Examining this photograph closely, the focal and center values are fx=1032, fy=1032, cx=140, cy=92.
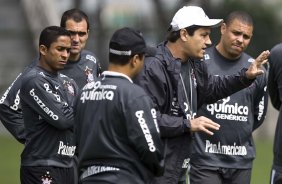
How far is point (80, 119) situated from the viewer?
8.73 metres

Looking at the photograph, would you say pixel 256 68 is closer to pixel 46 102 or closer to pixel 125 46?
pixel 125 46

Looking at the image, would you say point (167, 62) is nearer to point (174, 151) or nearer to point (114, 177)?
point (174, 151)

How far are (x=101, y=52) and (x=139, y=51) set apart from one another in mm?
21647

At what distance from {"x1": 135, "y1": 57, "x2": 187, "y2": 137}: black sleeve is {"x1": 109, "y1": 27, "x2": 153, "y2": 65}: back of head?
74cm

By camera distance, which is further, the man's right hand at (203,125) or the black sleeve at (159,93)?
the black sleeve at (159,93)

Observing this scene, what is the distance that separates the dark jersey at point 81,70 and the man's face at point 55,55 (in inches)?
34.0

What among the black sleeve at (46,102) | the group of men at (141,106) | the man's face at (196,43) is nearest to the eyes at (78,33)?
the group of men at (141,106)

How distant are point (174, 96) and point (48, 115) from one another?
4.32 feet

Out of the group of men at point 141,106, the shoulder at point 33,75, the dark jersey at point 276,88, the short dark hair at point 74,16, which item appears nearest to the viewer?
the group of men at point 141,106

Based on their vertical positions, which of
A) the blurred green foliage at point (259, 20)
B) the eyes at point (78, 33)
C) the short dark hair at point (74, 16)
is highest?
the blurred green foliage at point (259, 20)

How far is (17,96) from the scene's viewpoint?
1102 cm

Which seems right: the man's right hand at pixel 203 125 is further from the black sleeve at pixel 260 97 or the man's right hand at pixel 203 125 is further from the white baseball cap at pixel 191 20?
the black sleeve at pixel 260 97

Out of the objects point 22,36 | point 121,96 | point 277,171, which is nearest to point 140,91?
point 121,96

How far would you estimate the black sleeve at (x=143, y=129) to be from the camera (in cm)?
838
